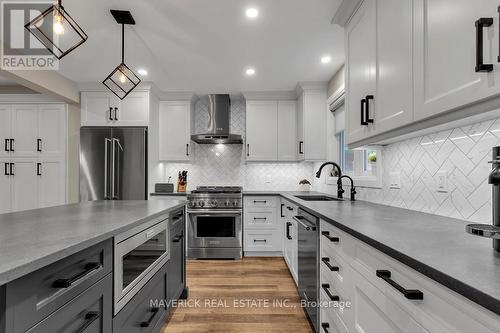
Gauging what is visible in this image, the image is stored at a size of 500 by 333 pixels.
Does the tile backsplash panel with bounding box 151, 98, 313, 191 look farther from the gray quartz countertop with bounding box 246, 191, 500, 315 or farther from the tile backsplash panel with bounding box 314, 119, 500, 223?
the gray quartz countertop with bounding box 246, 191, 500, 315

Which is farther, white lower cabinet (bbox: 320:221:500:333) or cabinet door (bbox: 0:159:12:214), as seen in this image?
cabinet door (bbox: 0:159:12:214)

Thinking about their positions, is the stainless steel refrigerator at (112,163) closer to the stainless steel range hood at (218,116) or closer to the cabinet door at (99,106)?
the cabinet door at (99,106)

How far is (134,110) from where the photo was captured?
3.92 m

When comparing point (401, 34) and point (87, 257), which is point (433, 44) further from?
point (87, 257)

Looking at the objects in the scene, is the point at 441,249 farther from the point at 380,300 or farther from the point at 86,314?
the point at 86,314

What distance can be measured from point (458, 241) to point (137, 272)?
4.90 feet

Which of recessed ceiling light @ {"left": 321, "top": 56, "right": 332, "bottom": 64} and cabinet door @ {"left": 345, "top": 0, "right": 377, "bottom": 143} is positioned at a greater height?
recessed ceiling light @ {"left": 321, "top": 56, "right": 332, "bottom": 64}

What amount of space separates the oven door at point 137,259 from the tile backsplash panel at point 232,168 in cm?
267

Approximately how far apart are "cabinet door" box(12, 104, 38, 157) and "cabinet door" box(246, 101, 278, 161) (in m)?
3.14

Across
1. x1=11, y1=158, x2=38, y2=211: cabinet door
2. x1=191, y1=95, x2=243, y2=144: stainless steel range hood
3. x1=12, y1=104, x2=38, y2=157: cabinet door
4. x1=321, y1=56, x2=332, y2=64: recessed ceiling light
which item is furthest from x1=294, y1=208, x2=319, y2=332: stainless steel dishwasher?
x1=12, y1=104, x2=38, y2=157: cabinet door

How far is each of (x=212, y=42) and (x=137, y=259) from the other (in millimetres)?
2139

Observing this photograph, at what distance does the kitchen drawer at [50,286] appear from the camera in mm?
681

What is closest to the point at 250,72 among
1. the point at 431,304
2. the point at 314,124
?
the point at 314,124

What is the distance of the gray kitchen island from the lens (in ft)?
2.32
